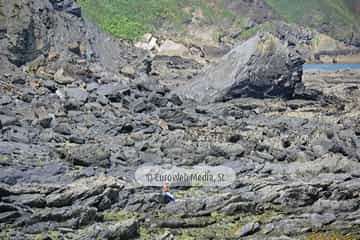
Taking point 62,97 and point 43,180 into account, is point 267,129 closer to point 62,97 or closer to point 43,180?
point 62,97

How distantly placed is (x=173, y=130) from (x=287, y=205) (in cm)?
1046

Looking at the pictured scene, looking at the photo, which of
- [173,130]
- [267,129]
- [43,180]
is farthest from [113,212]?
[267,129]

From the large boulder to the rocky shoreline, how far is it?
164 mm

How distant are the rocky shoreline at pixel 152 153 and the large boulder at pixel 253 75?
164 mm

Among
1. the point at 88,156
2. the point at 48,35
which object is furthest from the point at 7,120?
the point at 48,35

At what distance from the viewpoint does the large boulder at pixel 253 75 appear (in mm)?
35812

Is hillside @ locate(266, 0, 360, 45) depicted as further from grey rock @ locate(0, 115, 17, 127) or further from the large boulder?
grey rock @ locate(0, 115, 17, 127)

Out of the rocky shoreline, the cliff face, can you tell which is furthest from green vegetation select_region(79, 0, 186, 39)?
the rocky shoreline

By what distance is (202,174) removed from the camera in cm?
1969

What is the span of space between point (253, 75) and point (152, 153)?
610 inches

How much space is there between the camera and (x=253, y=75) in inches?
1419

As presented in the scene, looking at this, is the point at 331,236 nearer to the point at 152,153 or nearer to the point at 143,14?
the point at 152,153

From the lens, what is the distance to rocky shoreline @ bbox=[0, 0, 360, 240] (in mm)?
14617

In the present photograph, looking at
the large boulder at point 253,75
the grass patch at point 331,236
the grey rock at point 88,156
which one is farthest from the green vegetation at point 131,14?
the grass patch at point 331,236
